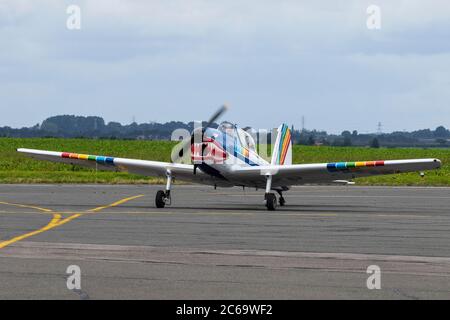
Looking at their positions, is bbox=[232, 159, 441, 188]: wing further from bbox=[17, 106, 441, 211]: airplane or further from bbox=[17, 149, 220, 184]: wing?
bbox=[17, 149, 220, 184]: wing

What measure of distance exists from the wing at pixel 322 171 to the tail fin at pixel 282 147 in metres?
2.45

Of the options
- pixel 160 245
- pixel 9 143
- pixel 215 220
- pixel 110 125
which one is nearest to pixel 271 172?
pixel 215 220

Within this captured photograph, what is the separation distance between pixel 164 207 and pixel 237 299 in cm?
1634

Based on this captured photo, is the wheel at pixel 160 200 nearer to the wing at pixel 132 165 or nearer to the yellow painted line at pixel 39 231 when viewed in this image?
the wing at pixel 132 165

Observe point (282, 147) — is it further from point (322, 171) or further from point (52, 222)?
point (52, 222)

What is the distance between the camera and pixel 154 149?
295 ft

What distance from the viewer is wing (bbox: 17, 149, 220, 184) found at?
2733cm

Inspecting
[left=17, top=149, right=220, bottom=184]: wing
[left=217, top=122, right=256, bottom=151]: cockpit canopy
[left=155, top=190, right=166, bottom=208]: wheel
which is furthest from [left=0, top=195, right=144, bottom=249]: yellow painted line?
[left=217, top=122, right=256, bottom=151]: cockpit canopy

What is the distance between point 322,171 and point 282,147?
4.38 metres

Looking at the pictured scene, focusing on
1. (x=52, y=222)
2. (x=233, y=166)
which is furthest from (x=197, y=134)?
(x=52, y=222)

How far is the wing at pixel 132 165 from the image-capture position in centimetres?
2733

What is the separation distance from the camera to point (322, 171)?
2672 centimetres
